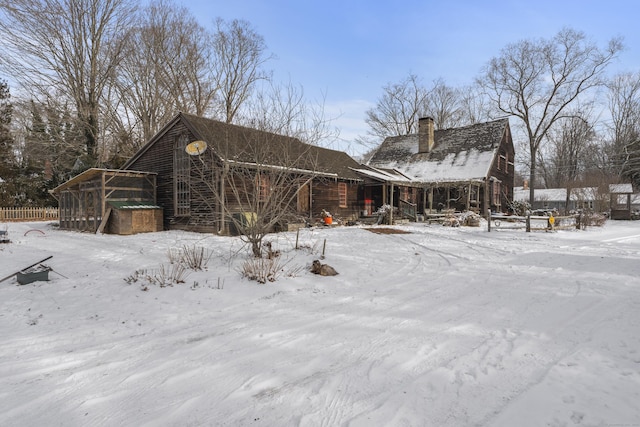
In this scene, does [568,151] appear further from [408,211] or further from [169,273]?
[169,273]

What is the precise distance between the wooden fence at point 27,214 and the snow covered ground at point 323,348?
21.2 m

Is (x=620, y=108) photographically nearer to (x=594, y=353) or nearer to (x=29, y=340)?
(x=594, y=353)

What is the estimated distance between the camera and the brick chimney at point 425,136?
89.0 feet

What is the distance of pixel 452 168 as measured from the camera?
24.3 metres

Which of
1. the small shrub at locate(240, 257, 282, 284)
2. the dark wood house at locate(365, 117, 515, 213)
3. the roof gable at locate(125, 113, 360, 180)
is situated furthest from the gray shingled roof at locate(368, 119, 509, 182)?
the small shrub at locate(240, 257, 282, 284)

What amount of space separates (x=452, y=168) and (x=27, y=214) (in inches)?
1190

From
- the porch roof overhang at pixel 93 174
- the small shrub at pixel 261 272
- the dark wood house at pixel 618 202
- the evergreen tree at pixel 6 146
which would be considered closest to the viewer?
the small shrub at pixel 261 272

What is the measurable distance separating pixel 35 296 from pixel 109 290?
39.8 inches

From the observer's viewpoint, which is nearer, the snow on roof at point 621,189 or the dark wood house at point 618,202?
the dark wood house at point 618,202

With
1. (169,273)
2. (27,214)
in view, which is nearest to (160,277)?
(169,273)

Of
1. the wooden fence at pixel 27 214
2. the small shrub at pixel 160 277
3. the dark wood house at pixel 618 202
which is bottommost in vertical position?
the small shrub at pixel 160 277

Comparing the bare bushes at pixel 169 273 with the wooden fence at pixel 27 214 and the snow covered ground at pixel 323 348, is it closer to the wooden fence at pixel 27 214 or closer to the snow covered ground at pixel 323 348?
the snow covered ground at pixel 323 348

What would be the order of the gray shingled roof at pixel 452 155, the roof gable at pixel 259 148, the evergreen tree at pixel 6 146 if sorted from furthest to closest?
the evergreen tree at pixel 6 146, the gray shingled roof at pixel 452 155, the roof gable at pixel 259 148

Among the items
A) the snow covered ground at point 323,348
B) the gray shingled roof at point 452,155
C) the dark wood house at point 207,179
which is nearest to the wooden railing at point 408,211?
the gray shingled roof at point 452,155
